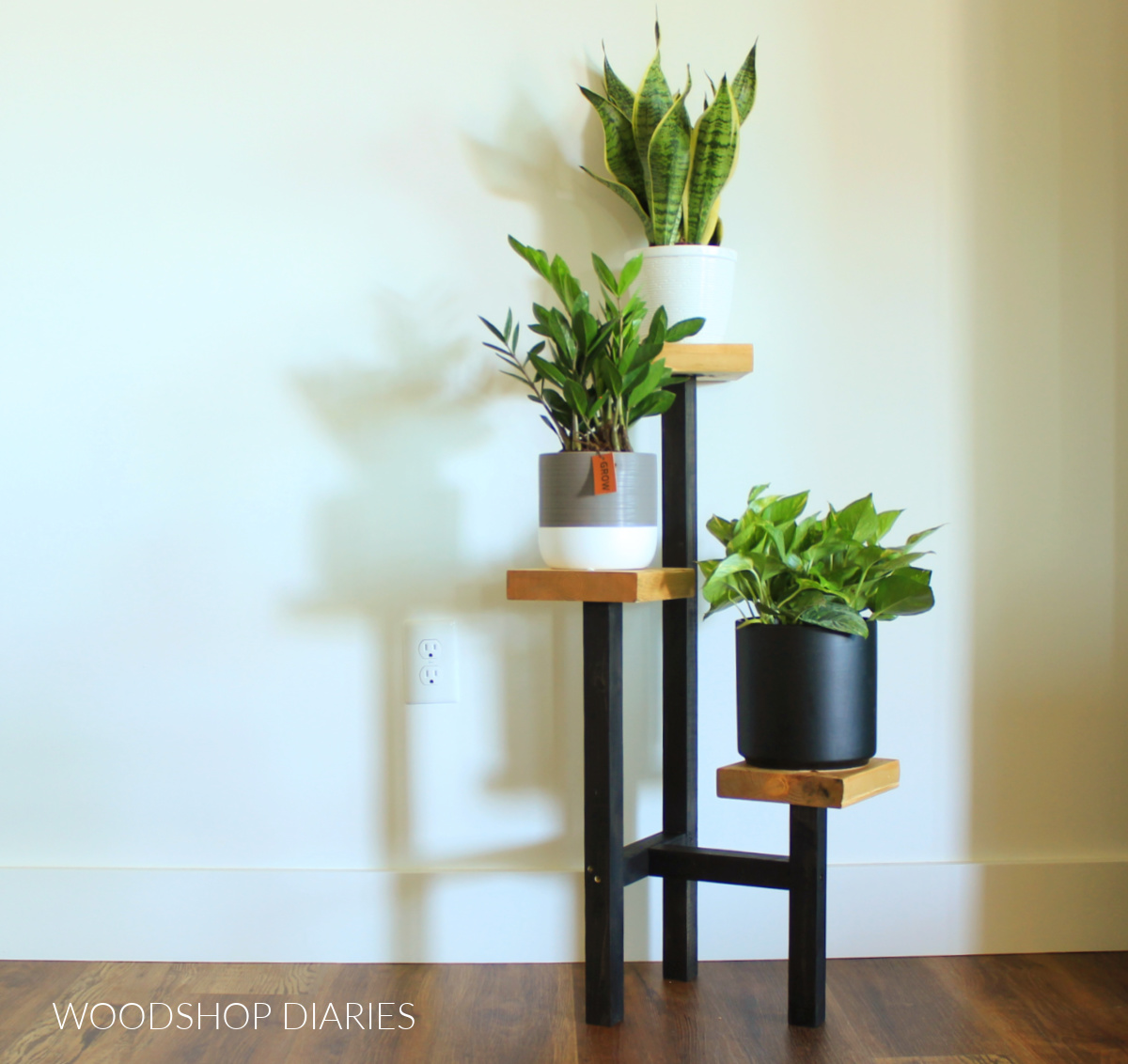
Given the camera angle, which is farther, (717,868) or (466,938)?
(466,938)

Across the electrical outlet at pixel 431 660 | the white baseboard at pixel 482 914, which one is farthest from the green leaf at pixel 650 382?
the white baseboard at pixel 482 914

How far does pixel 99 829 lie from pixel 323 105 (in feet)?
3.39

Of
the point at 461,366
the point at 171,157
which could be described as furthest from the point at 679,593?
the point at 171,157

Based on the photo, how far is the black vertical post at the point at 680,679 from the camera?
1.22 metres

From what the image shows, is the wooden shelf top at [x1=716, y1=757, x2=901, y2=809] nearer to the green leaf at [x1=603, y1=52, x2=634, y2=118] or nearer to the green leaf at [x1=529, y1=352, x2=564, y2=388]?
the green leaf at [x1=529, y1=352, x2=564, y2=388]

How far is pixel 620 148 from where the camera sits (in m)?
1.20

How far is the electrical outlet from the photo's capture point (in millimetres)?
1306

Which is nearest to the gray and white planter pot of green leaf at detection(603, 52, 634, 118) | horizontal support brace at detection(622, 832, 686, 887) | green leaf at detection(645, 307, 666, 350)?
green leaf at detection(645, 307, 666, 350)

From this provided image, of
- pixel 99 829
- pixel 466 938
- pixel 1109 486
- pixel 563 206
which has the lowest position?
pixel 466 938

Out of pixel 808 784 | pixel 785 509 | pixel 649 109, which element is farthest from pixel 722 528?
pixel 649 109

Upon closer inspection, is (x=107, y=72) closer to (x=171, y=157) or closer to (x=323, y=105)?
(x=171, y=157)

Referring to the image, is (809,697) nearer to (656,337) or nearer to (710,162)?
(656,337)

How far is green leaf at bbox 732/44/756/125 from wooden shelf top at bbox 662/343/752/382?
292 mm

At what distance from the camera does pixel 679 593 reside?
1.14 m
